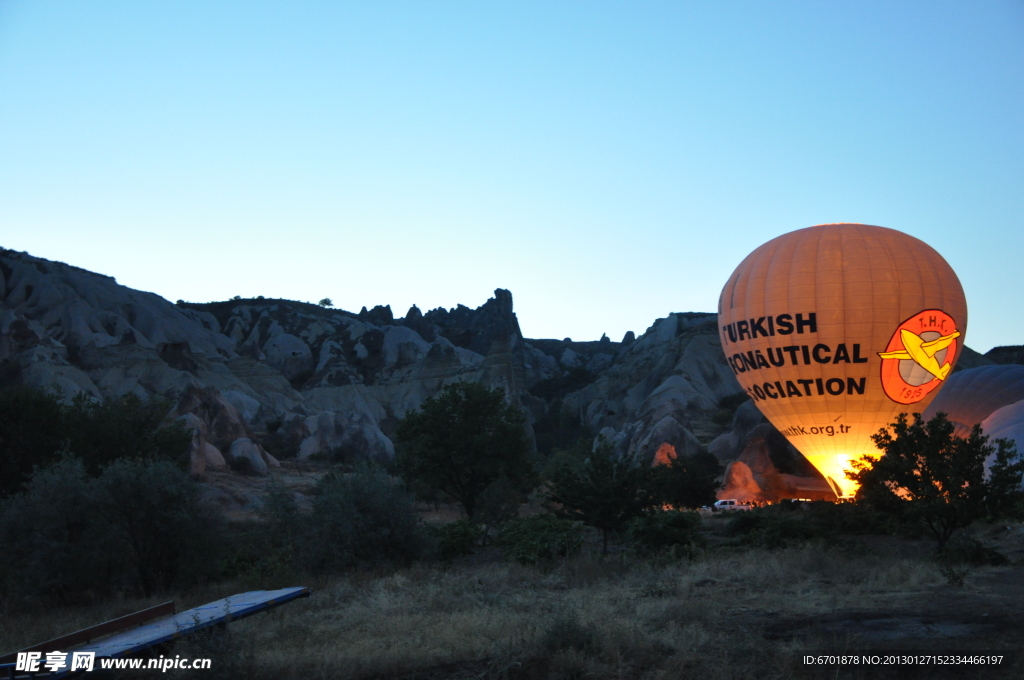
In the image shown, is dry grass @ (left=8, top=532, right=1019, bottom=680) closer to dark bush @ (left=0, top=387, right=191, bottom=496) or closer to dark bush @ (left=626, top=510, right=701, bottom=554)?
dark bush @ (left=626, top=510, right=701, bottom=554)

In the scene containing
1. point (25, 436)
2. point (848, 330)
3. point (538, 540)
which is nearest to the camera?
point (538, 540)

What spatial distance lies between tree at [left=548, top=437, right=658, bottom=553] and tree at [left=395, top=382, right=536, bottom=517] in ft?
24.4

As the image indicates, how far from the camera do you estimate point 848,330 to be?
1089 inches

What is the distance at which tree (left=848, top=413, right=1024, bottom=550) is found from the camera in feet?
54.9

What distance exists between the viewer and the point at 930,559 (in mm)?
16125

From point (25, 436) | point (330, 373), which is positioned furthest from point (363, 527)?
point (330, 373)

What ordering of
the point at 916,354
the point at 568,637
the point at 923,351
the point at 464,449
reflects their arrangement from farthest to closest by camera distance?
the point at 464,449, the point at 923,351, the point at 916,354, the point at 568,637

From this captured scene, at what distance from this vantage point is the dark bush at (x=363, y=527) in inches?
714

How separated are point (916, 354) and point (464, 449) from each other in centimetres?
1551

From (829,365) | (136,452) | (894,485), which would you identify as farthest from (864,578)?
(136,452)

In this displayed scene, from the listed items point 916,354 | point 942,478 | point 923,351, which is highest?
point 923,351

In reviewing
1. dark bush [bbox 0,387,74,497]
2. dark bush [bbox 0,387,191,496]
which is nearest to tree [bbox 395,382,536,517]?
dark bush [bbox 0,387,191,496]

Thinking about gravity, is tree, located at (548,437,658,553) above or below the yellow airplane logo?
below

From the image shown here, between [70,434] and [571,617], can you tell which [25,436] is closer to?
[70,434]
